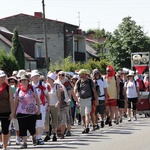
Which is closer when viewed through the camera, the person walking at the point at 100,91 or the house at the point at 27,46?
the person walking at the point at 100,91

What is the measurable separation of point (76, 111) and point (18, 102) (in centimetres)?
894

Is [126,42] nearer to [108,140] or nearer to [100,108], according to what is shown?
[100,108]

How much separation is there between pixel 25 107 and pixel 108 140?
8.58 feet

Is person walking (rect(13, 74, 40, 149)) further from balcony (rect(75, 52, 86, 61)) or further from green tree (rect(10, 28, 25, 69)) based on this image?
balcony (rect(75, 52, 86, 61))

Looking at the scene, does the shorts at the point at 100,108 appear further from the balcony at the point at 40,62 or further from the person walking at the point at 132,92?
the balcony at the point at 40,62

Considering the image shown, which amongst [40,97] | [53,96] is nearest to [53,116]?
[53,96]

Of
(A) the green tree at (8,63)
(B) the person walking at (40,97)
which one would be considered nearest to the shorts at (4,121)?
(B) the person walking at (40,97)

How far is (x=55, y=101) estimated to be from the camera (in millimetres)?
17812

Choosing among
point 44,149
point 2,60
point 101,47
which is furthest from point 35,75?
point 101,47

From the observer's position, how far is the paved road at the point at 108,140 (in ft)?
50.4

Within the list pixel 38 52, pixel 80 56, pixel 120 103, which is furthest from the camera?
pixel 80 56

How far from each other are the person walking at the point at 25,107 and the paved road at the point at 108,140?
504 millimetres

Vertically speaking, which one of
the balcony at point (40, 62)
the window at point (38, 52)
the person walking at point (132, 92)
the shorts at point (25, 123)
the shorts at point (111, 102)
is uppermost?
the window at point (38, 52)

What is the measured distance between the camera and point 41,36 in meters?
75.5
